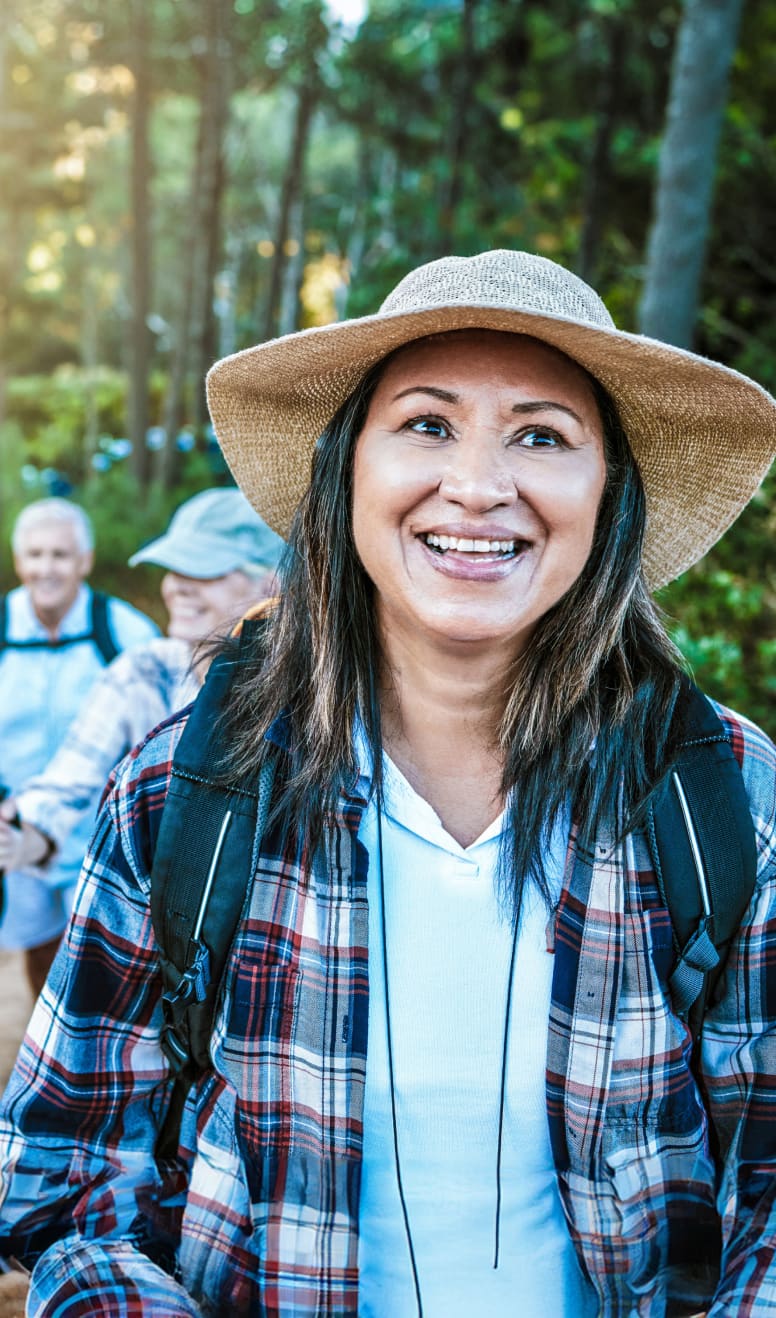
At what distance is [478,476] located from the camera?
1559 mm

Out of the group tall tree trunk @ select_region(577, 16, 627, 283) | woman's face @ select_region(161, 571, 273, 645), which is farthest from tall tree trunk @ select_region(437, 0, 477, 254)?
woman's face @ select_region(161, 571, 273, 645)

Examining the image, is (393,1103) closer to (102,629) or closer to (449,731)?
(449,731)

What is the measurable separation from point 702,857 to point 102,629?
379cm

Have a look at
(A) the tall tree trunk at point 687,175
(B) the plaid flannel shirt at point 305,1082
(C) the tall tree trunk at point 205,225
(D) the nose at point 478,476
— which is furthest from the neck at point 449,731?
(C) the tall tree trunk at point 205,225

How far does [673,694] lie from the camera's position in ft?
5.71

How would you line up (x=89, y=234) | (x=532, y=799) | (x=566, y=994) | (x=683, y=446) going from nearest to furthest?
(x=566, y=994) → (x=532, y=799) → (x=683, y=446) → (x=89, y=234)

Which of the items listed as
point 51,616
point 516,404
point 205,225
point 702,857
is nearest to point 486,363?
point 516,404

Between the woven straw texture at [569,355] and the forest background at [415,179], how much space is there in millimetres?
2009

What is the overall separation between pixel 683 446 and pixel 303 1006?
1109 millimetres

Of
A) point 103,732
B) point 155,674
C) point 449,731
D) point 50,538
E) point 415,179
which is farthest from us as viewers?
point 415,179

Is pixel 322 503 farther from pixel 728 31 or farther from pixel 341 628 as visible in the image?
pixel 728 31

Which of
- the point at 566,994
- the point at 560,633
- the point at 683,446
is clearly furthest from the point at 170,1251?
the point at 683,446

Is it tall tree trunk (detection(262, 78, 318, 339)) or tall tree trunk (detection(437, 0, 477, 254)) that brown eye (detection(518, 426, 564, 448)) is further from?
tall tree trunk (detection(262, 78, 318, 339))

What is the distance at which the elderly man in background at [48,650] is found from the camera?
4746 millimetres
